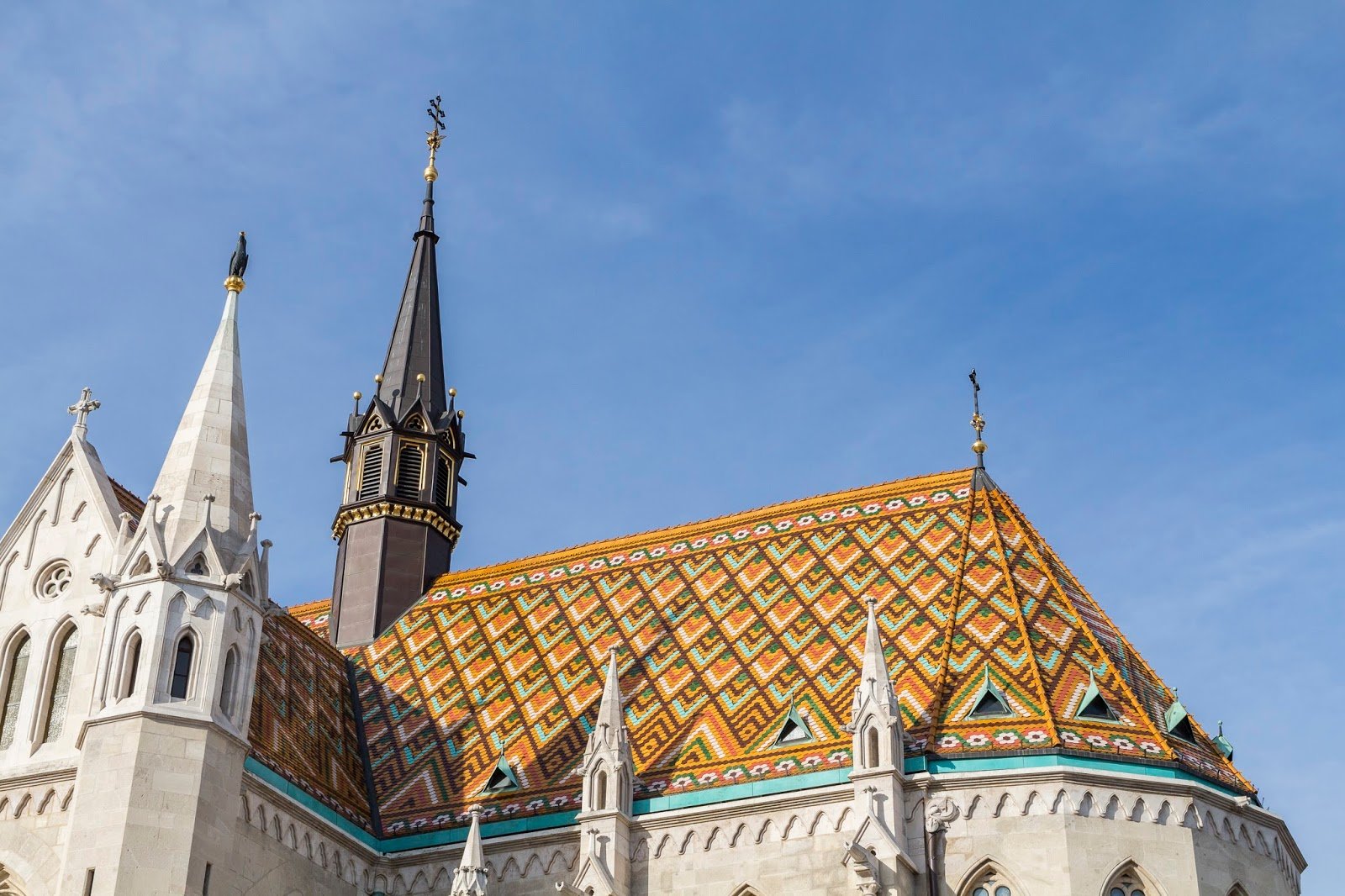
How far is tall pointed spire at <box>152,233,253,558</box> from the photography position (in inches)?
949

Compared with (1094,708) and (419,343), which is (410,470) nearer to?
(419,343)

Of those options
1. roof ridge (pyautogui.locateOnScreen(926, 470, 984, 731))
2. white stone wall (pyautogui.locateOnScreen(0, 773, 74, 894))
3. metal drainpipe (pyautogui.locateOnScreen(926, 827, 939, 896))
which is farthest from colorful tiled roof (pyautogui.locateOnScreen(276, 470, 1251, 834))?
white stone wall (pyautogui.locateOnScreen(0, 773, 74, 894))

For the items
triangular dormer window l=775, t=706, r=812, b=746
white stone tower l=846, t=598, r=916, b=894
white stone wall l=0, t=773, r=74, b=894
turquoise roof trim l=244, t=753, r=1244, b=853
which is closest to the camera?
white stone tower l=846, t=598, r=916, b=894

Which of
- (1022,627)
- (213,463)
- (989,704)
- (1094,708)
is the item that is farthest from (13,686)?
(1094,708)

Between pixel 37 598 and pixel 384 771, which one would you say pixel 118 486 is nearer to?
pixel 37 598

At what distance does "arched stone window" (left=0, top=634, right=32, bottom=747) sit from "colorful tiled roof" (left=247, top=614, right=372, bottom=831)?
284 centimetres

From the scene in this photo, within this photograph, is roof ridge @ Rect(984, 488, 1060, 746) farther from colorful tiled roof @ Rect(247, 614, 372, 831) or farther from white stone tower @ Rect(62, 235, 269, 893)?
white stone tower @ Rect(62, 235, 269, 893)

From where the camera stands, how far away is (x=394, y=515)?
33375 mm

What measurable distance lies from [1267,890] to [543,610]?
11.8m

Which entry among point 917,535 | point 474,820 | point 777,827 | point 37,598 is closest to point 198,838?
point 474,820

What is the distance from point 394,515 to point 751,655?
886 centimetres

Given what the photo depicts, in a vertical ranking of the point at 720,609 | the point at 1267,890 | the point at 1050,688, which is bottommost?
the point at 1267,890

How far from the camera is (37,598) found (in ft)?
81.8

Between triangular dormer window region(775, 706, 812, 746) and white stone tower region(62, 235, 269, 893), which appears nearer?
white stone tower region(62, 235, 269, 893)
